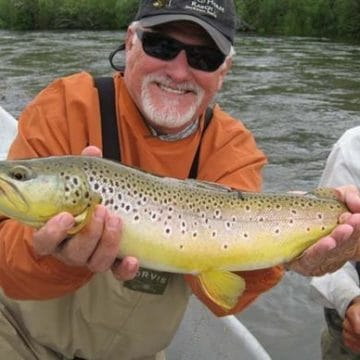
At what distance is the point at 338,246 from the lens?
218cm

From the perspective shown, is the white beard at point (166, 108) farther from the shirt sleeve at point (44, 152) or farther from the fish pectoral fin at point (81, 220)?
the fish pectoral fin at point (81, 220)

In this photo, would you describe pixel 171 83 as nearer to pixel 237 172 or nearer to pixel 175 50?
pixel 175 50

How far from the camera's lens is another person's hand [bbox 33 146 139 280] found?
5.73ft

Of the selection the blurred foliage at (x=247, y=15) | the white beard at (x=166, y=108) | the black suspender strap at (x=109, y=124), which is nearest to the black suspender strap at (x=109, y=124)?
the black suspender strap at (x=109, y=124)

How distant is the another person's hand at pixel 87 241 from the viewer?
5.73ft

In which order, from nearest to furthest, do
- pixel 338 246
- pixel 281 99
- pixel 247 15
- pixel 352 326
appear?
pixel 338 246, pixel 352 326, pixel 281 99, pixel 247 15

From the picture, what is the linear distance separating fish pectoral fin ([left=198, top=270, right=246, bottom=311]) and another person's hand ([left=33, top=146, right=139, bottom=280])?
0.27 metres

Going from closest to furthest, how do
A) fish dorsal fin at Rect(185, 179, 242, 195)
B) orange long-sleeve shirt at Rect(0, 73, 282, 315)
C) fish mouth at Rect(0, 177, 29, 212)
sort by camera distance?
fish mouth at Rect(0, 177, 29, 212), fish dorsal fin at Rect(185, 179, 242, 195), orange long-sleeve shirt at Rect(0, 73, 282, 315)

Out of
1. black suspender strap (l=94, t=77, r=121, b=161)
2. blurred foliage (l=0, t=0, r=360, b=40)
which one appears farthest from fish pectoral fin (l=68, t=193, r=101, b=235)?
blurred foliage (l=0, t=0, r=360, b=40)

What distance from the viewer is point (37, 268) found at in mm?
1969

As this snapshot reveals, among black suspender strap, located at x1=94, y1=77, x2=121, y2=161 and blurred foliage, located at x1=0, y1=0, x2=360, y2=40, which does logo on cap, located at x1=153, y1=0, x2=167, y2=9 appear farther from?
blurred foliage, located at x1=0, y1=0, x2=360, y2=40

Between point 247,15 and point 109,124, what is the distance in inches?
939

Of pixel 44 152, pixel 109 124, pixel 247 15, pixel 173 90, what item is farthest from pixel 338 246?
pixel 247 15

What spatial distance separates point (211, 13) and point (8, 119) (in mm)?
2390
